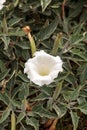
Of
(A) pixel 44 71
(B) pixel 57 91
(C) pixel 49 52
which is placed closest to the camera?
(A) pixel 44 71

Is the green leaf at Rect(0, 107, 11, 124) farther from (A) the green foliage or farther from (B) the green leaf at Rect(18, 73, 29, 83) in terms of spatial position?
(B) the green leaf at Rect(18, 73, 29, 83)

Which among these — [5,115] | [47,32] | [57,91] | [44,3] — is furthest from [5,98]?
[44,3]

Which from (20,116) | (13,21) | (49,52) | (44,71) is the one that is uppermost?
(13,21)

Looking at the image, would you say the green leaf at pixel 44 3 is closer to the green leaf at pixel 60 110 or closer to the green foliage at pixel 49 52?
the green foliage at pixel 49 52

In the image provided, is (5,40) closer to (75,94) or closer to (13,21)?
(13,21)

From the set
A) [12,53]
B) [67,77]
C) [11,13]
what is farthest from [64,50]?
[11,13]

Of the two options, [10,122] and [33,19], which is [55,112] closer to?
[10,122]
